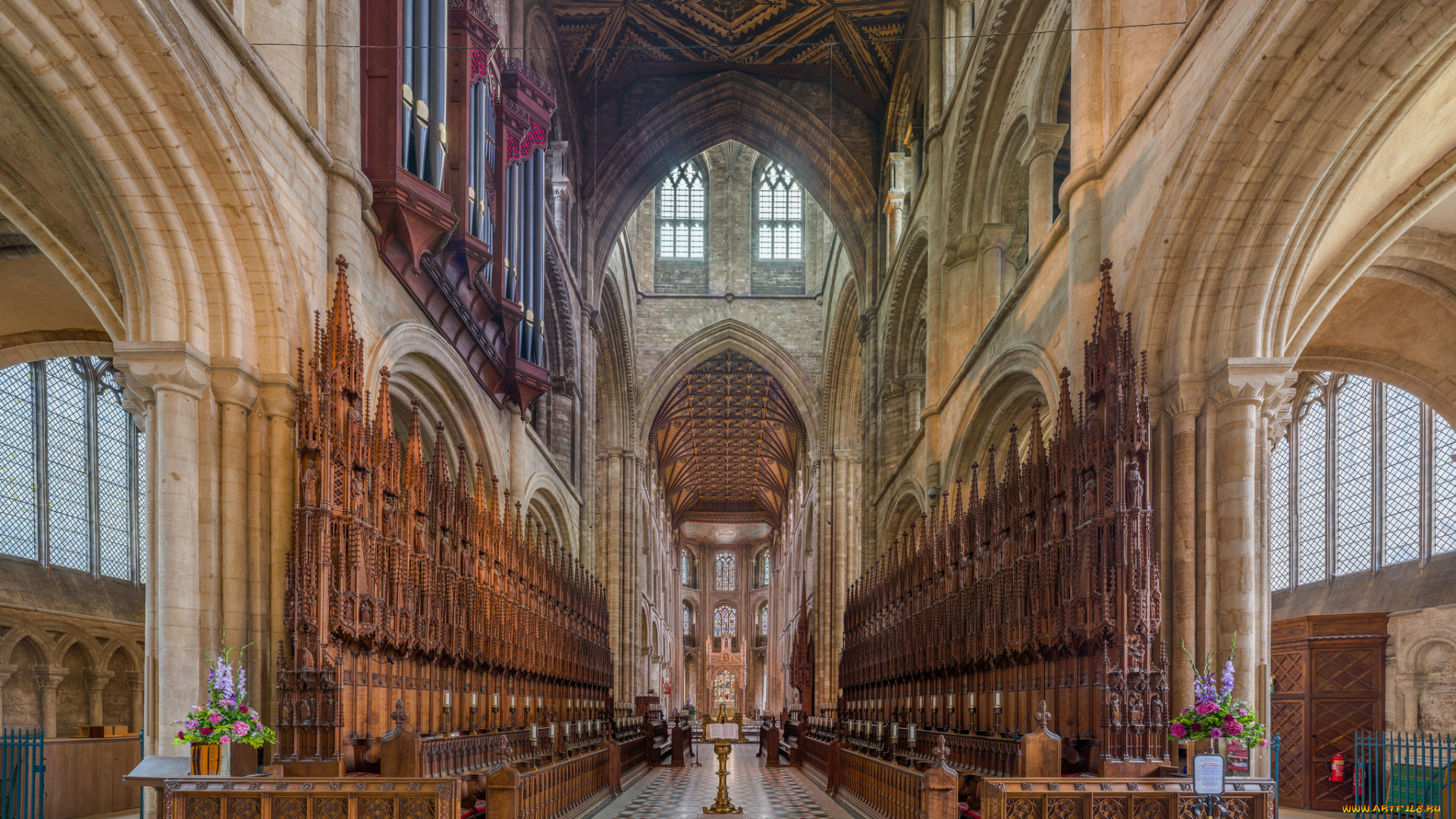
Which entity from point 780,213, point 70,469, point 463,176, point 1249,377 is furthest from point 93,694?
point 780,213

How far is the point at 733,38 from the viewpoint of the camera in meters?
22.0

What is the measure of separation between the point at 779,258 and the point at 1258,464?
24.8m

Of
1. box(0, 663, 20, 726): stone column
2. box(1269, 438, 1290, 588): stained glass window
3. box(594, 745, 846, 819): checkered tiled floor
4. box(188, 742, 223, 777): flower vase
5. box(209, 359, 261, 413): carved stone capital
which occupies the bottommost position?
box(594, 745, 846, 819): checkered tiled floor

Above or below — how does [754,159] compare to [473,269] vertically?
above

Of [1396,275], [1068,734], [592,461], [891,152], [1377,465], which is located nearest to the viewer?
[1068,734]

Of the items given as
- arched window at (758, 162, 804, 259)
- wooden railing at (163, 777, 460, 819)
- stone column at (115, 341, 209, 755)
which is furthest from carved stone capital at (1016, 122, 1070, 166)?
arched window at (758, 162, 804, 259)

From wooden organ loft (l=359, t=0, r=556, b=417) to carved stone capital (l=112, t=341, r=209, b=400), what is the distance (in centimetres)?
286

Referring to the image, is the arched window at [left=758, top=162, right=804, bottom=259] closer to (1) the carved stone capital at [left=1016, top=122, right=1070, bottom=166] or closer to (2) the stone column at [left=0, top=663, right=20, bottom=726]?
(1) the carved stone capital at [left=1016, top=122, right=1070, bottom=166]

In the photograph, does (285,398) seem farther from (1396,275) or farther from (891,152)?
(891,152)

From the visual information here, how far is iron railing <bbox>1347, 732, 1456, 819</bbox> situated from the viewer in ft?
29.0

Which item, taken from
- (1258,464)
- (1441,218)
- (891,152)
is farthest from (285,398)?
(891,152)

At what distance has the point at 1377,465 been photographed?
1372 cm

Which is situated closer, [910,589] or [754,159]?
[910,589]

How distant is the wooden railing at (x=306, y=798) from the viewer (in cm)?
578
